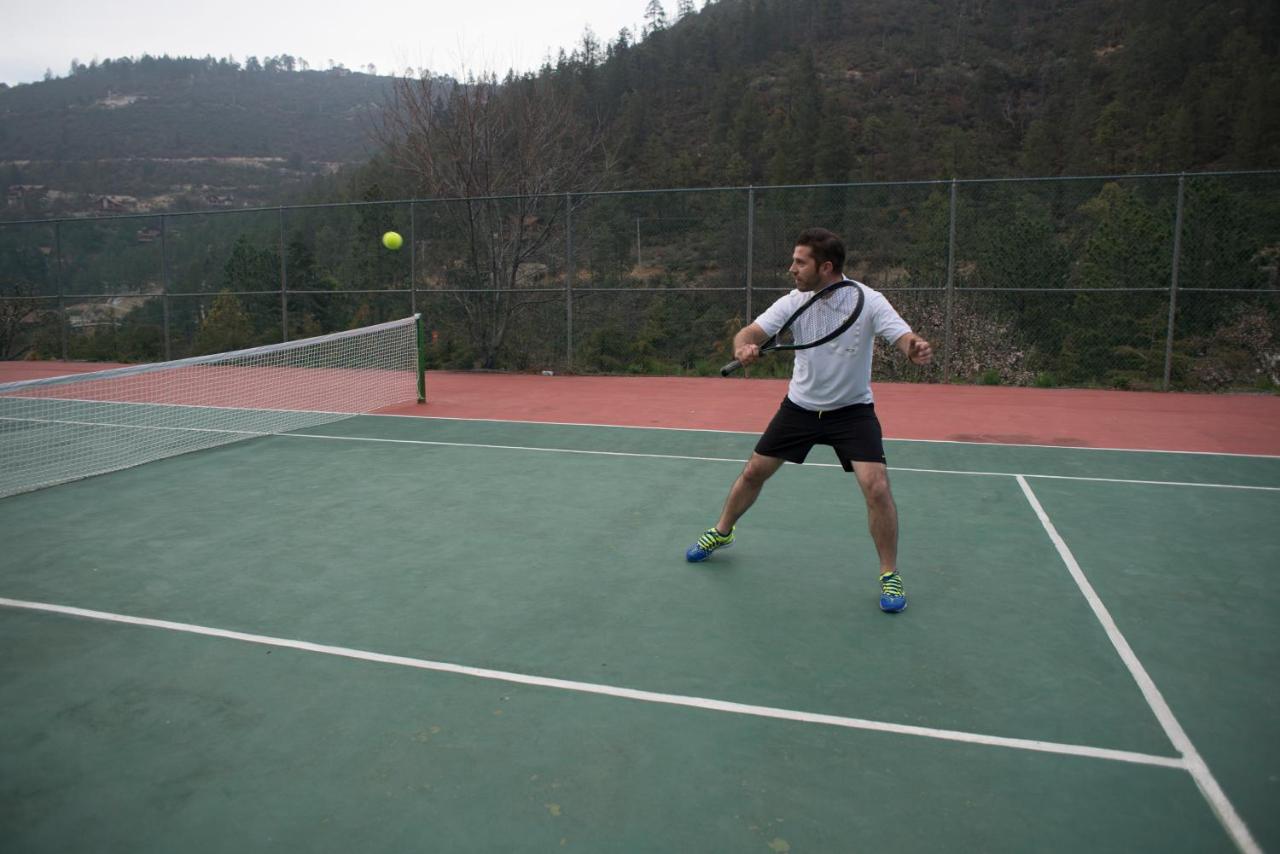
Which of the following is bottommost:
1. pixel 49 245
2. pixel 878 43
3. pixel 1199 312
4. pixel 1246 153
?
pixel 1199 312

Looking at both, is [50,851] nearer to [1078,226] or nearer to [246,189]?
[1078,226]

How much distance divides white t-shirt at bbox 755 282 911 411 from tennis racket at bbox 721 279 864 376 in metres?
0.03

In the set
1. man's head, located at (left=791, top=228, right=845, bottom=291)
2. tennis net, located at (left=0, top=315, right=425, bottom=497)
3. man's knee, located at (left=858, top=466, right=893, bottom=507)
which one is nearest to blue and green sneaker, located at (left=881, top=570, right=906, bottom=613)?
man's knee, located at (left=858, top=466, right=893, bottom=507)

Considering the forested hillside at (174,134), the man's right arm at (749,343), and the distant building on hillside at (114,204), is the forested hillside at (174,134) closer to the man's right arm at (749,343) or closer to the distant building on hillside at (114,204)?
the distant building on hillside at (114,204)

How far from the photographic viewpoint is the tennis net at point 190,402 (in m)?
7.96

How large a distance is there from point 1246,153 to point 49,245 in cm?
3971

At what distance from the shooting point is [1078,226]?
54.5ft

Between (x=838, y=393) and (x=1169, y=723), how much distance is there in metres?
2.03

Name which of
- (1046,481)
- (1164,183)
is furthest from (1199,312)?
(1046,481)

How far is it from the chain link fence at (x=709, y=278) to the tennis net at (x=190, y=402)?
178 centimetres

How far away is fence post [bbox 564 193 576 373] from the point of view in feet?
48.8

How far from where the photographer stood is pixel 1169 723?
328 centimetres

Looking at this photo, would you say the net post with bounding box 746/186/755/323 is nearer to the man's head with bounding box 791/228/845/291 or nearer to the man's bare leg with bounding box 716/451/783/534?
the man's bare leg with bounding box 716/451/783/534

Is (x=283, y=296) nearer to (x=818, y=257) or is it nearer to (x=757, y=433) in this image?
(x=757, y=433)
